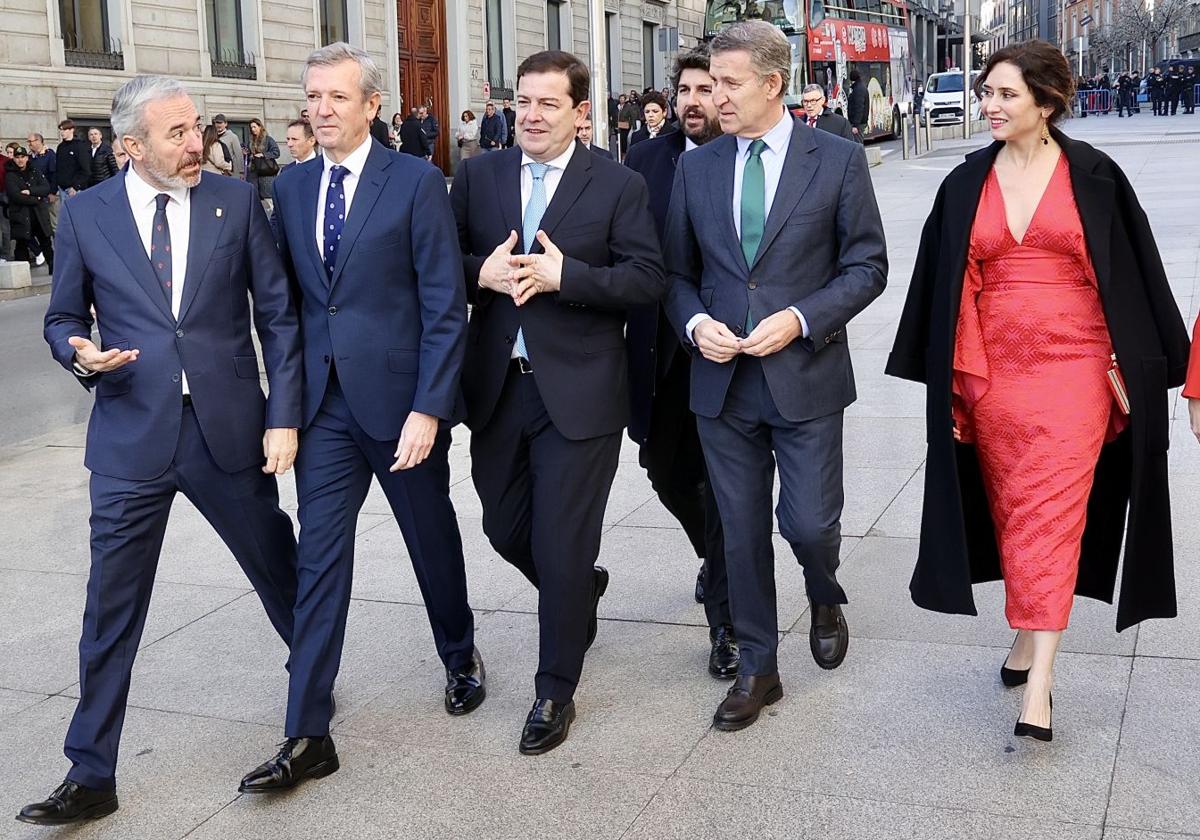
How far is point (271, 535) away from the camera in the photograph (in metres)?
4.12

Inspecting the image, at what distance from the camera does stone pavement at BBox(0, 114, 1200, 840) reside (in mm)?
3641

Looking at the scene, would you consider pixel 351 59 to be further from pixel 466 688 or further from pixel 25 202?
pixel 25 202

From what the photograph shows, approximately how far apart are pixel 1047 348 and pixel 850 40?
34142mm

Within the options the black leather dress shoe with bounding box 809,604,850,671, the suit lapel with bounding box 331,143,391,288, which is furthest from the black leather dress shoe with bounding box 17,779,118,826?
the black leather dress shoe with bounding box 809,604,850,671

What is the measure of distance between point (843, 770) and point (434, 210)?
1.87 m

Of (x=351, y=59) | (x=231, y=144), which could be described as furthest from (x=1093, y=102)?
(x=351, y=59)

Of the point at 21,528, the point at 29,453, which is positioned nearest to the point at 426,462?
the point at 21,528

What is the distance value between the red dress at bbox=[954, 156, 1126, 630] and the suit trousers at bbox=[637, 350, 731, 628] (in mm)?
959

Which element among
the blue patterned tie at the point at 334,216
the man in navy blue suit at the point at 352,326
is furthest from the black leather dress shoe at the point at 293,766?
the blue patterned tie at the point at 334,216

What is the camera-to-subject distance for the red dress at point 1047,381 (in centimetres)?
403

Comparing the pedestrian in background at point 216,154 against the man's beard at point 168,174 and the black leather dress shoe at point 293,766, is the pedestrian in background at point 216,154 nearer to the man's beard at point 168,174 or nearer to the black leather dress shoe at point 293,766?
the man's beard at point 168,174

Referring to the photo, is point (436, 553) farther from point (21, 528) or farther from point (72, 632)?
point (21, 528)

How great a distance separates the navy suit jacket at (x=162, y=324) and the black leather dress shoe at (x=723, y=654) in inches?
62.1

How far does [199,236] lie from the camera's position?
3895 mm
